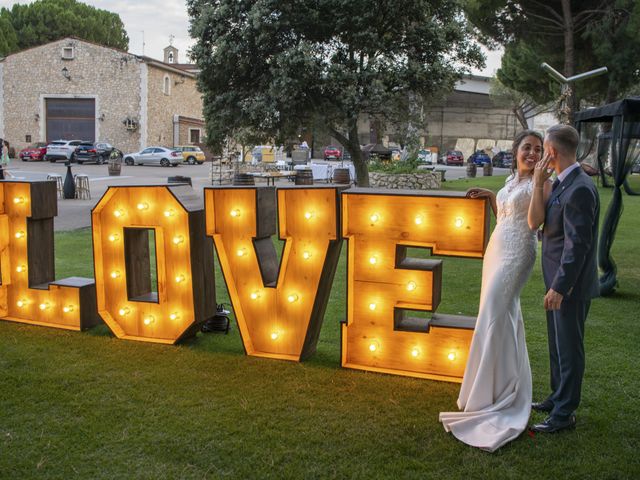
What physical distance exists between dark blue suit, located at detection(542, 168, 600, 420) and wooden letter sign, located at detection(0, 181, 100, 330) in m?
4.21

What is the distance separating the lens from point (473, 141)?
70.1 m

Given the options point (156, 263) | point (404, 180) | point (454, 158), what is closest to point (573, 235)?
point (156, 263)

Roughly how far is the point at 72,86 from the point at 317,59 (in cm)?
3818

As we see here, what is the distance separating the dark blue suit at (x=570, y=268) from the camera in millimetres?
3748

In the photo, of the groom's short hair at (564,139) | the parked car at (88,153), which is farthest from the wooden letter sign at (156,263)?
the parked car at (88,153)

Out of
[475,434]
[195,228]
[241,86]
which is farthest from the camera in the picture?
[241,86]

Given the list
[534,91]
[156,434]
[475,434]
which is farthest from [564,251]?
[534,91]

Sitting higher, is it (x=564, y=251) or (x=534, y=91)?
(x=534, y=91)

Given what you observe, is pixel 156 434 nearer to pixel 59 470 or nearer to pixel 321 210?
pixel 59 470

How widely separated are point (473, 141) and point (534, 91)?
4049cm

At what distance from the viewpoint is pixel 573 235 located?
3.74 m

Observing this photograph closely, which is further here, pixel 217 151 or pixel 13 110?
pixel 13 110

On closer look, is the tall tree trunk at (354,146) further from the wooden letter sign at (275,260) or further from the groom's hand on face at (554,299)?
the groom's hand on face at (554,299)

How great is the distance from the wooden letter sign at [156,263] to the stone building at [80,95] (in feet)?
150
